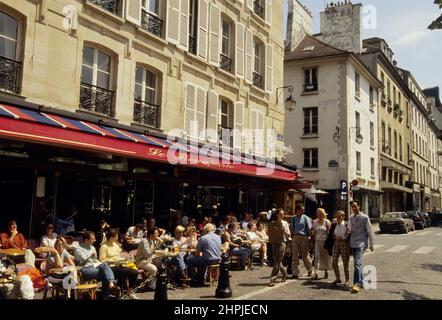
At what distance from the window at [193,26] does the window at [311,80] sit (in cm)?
1531

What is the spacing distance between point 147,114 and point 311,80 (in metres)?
18.4

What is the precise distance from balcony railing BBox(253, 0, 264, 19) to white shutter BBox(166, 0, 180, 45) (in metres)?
5.67

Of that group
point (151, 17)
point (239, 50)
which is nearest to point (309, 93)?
point (239, 50)

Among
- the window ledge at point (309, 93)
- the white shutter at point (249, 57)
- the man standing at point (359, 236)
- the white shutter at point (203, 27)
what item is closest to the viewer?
the man standing at point (359, 236)

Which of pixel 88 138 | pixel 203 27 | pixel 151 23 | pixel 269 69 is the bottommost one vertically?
pixel 88 138

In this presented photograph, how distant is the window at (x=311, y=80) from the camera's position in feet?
91.6

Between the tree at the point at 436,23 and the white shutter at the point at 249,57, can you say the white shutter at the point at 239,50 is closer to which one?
the white shutter at the point at 249,57

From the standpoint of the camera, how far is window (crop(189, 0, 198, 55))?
14.0 m

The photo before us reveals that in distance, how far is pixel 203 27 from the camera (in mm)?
14297

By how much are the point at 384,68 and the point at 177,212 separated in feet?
94.0

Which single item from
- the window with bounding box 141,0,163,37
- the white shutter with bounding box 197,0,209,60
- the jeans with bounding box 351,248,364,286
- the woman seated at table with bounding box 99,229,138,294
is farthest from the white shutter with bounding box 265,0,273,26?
the woman seated at table with bounding box 99,229,138,294

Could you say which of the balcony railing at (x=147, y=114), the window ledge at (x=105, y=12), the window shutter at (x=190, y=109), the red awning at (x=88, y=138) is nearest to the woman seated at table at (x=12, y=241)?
the red awning at (x=88, y=138)

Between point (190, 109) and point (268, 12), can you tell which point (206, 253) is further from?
point (268, 12)

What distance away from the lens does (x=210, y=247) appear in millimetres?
8305
